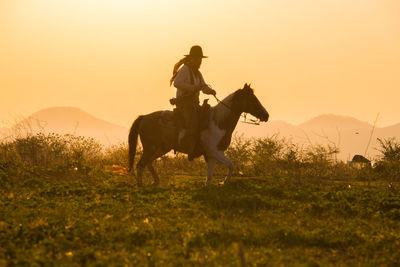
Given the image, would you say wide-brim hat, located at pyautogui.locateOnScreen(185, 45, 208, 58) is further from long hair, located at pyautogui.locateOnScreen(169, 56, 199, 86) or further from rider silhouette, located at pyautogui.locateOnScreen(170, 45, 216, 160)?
long hair, located at pyautogui.locateOnScreen(169, 56, 199, 86)

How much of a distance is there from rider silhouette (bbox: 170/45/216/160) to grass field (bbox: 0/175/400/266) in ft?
4.72

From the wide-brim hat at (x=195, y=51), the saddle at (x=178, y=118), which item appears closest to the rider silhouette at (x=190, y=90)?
the wide-brim hat at (x=195, y=51)

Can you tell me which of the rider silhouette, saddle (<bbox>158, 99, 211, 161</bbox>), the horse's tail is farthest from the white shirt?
the horse's tail

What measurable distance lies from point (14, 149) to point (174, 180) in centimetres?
812

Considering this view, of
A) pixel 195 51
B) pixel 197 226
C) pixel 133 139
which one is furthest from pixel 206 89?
A: pixel 197 226

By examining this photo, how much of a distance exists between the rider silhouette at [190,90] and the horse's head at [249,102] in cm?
68

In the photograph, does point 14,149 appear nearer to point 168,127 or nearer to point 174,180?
point 174,180

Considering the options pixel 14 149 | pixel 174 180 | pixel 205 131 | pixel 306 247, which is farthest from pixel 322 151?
pixel 14 149

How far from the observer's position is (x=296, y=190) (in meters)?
12.3

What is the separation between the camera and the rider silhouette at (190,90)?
39.2ft

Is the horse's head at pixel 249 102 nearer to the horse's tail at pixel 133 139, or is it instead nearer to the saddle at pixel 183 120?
the saddle at pixel 183 120

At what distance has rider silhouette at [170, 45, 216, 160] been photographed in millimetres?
11945

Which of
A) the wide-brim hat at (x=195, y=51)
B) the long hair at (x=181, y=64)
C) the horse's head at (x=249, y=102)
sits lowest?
the horse's head at (x=249, y=102)

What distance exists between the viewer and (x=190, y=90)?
11906 mm
